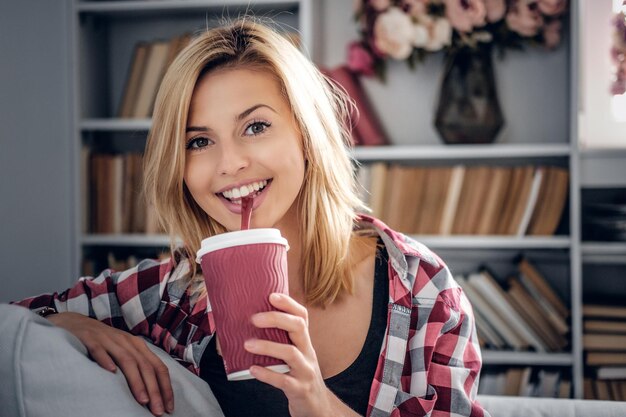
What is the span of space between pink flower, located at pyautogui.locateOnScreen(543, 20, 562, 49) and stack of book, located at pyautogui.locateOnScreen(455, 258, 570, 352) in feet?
3.01

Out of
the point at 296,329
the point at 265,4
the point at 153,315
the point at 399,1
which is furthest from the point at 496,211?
the point at 296,329

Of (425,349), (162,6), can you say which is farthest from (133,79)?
(425,349)

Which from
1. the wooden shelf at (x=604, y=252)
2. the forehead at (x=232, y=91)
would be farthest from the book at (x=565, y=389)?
the forehead at (x=232, y=91)

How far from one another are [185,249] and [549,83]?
210cm

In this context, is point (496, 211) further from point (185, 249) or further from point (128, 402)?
point (128, 402)

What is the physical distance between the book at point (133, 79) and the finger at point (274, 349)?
2338 mm

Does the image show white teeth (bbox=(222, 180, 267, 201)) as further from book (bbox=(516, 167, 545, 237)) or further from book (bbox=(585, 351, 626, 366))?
book (bbox=(585, 351, 626, 366))

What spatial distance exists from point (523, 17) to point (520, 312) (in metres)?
1.17

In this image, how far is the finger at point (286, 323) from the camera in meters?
0.71

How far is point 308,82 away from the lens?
117cm

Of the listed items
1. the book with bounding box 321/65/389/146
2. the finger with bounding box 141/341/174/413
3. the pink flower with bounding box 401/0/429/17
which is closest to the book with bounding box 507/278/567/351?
the book with bounding box 321/65/389/146

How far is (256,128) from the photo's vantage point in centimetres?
106

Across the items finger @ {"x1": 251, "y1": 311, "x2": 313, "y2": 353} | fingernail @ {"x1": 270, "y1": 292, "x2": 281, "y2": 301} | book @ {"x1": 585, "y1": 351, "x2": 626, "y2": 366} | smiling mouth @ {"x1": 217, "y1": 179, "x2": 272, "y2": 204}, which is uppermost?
smiling mouth @ {"x1": 217, "y1": 179, "x2": 272, "y2": 204}

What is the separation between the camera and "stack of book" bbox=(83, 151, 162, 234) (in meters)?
2.79
